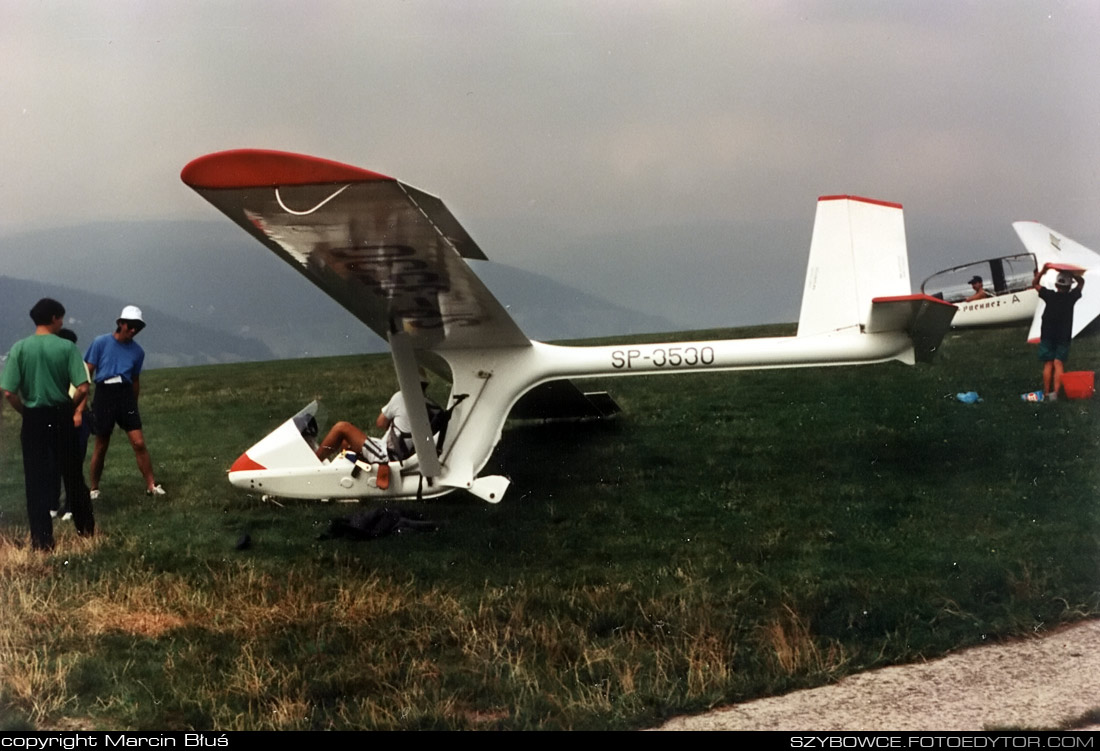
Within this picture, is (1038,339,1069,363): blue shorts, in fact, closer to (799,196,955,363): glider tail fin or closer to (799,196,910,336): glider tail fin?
(799,196,955,363): glider tail fin

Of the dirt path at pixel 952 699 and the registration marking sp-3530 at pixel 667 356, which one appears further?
the registration marking sp-3530 at pixel 667 356

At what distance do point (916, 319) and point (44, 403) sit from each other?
6618 millimetres

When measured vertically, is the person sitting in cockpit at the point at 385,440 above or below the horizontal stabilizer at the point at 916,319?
below

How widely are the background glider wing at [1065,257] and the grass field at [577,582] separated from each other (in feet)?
11.2

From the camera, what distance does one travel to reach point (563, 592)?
5031 millimetres

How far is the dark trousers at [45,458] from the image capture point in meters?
5.81

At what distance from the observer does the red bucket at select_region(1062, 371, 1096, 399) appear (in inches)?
357

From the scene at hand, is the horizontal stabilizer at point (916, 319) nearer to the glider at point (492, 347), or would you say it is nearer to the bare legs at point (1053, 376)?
the glider at point (492, 347)

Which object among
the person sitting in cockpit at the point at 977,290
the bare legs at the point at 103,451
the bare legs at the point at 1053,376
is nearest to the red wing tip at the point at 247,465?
the bare legs at the point at 103,451

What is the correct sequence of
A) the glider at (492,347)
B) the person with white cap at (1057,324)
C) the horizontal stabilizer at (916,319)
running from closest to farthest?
the glider at (492,347)
the horizontal stabilizer at (916,319)
the person with white cap at (1057,324)

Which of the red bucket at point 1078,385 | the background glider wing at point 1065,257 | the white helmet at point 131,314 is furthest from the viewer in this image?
the background glider wing at point 1065,257

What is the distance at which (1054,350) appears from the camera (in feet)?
29.9
